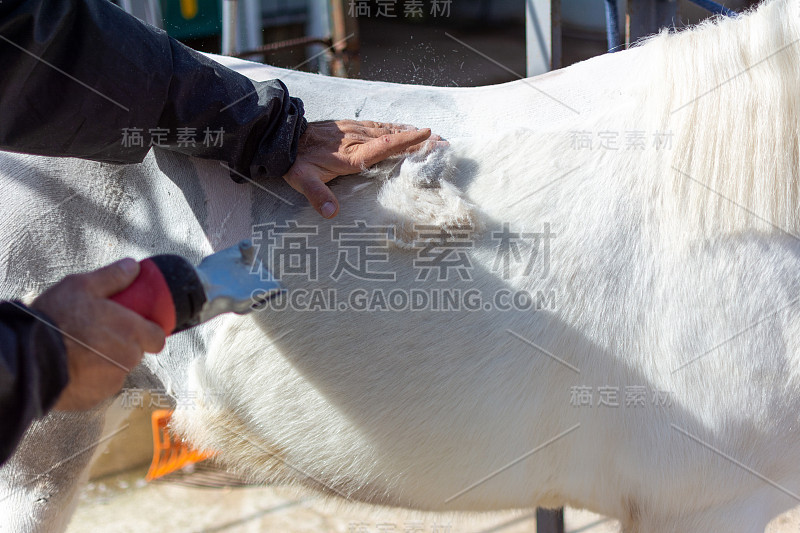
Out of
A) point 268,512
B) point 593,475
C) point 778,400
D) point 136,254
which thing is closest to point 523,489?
point 593,475

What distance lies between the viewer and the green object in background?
2.88 meters

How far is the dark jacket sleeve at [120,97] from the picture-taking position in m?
0.87

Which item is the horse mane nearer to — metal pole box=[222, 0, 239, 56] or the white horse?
the white horse

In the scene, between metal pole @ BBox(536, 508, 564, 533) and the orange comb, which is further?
the orange comb

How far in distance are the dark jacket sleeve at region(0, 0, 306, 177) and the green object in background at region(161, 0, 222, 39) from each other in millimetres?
2061

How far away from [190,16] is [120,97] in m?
2.23

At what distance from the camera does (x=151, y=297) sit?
27.0 inches

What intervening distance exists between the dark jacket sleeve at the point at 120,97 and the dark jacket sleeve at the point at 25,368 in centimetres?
38

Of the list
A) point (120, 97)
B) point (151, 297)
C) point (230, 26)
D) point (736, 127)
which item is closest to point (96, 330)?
point (151, 297)

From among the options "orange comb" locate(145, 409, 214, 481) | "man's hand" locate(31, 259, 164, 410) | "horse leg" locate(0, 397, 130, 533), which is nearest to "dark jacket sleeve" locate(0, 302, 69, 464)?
"man's hand" locate(31, 259, 164, 410)

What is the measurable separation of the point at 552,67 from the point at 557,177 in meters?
1.20

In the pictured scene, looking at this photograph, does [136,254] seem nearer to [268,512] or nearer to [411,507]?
[411,507]

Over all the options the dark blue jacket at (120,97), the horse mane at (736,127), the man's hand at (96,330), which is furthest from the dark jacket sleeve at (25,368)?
the horse mane at (736,127)

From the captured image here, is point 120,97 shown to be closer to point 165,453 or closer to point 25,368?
point 25,368
